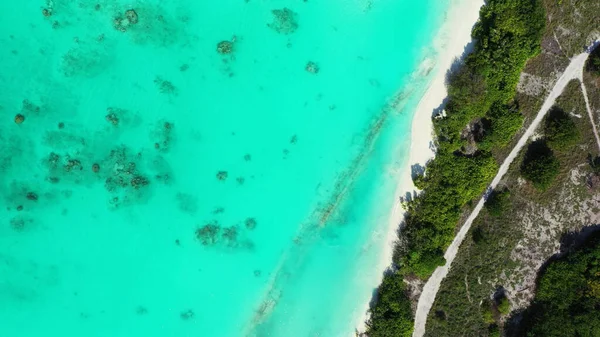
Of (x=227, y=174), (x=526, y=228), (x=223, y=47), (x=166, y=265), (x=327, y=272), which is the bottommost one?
(x=526, y=228)

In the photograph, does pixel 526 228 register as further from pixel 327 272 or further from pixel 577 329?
pixel 327 272

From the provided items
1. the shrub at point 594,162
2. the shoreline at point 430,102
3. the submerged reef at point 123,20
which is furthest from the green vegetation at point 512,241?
the submerged reef at point 123,20

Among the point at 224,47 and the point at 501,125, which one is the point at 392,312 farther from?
the point at 224,47

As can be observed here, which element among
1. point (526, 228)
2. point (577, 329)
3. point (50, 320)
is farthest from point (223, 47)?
point (577, 329)

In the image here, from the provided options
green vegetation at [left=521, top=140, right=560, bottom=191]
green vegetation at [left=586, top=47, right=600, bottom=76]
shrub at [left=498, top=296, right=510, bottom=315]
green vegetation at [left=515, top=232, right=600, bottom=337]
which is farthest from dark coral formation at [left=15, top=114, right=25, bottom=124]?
green vegetation at [left=586, top=47, right=600, bottom=76]

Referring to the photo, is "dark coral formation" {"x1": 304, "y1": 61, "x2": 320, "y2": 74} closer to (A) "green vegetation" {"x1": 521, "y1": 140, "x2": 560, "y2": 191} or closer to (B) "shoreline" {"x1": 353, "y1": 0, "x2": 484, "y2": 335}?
(B) "shoreline" {"x1": 353, "y1": 0, "x2": 484, "y2": 335}

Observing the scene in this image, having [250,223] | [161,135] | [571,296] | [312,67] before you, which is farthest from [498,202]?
[161,135]
